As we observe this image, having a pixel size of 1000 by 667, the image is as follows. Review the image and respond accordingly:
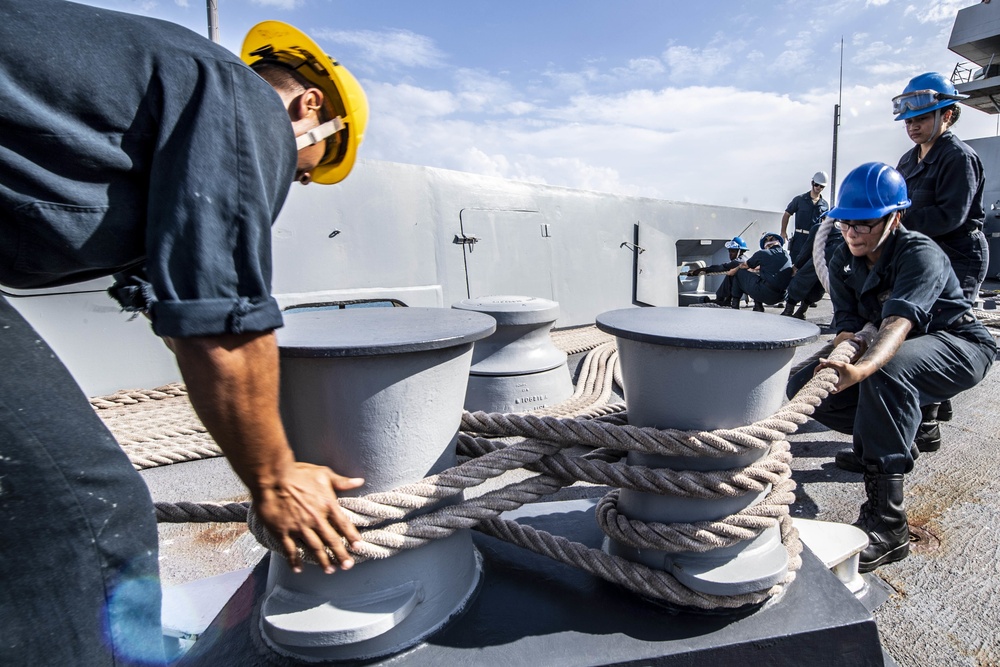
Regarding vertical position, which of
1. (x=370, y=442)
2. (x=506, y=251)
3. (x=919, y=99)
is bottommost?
(x=370, y=442)

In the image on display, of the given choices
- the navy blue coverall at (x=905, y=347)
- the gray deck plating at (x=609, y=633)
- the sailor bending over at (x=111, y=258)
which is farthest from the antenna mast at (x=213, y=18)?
the navy blue coverall at (x=905, y=347)

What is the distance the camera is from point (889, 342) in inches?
69.2

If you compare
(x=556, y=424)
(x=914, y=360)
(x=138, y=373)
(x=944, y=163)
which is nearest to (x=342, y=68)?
(x=556, y=424)

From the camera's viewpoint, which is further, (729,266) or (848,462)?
(729,266)

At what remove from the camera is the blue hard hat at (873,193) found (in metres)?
2.00

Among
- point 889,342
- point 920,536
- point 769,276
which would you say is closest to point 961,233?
point 889,342

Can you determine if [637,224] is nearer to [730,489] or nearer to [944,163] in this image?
[944,163]

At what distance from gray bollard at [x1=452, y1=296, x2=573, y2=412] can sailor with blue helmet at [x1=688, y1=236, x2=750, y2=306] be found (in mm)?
4483

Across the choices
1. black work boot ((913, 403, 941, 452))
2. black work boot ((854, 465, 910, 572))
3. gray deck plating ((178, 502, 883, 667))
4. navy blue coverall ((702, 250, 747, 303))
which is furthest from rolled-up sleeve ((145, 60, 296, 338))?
navy blue coverall ((702, 250, 747, 303))

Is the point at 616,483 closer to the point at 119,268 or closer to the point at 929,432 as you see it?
the point at 119,268

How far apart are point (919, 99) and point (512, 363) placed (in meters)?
2.22

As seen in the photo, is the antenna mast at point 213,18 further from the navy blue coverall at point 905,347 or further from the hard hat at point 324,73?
the navy blue coverall at point 905,347

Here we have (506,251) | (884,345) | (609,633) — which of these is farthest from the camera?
(506,251)

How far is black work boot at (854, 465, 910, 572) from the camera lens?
170cm
